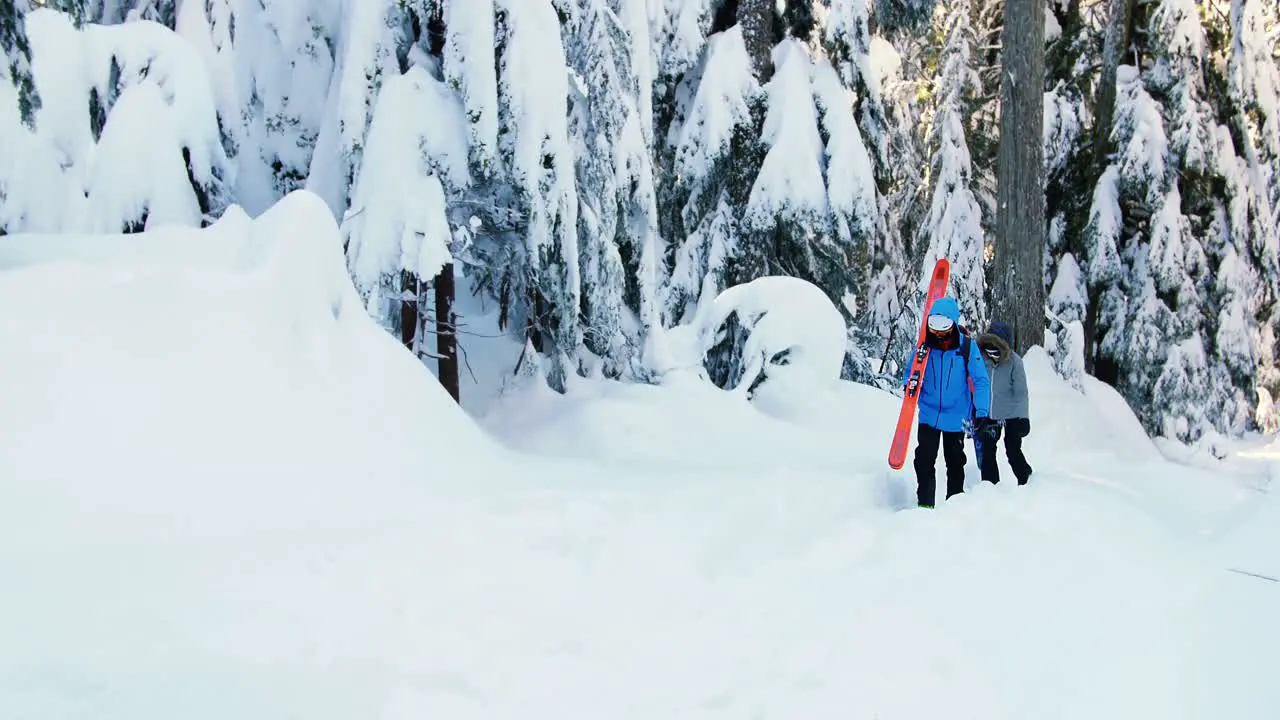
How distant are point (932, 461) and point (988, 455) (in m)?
0.93

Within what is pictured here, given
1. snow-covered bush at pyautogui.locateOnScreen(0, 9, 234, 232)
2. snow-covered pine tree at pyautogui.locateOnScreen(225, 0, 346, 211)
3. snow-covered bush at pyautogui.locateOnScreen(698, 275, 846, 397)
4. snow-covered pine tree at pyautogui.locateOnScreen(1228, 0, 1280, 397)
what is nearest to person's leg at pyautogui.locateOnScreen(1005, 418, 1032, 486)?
snow-covered bush at pyautogui.locateOnScreen(698, 275, 846, 397)

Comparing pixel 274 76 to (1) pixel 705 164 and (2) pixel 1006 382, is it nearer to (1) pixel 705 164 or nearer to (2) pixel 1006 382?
(1) pixel 705 164

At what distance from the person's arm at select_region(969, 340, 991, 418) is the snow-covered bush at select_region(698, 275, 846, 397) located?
9.86 feet

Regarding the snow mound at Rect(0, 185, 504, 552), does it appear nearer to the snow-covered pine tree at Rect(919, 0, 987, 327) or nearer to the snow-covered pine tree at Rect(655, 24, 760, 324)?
the snow-covered pine tree at Rect(655, 24, 760, 324)

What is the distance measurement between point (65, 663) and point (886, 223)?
15.7m

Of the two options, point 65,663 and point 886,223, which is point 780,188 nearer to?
point 886,223

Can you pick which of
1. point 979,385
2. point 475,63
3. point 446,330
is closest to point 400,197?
point 475,63

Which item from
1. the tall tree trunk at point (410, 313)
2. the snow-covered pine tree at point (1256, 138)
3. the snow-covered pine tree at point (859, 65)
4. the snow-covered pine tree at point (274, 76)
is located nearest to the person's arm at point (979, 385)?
the tall tree trunk at point (410, 313)

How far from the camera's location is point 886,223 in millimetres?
16969

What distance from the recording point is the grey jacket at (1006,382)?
7.35 metres

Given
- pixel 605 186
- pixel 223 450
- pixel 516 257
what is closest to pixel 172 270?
pixel 223 450

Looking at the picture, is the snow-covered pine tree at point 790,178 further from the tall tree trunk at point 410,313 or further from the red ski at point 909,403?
the tall tree trunk at point 410,313

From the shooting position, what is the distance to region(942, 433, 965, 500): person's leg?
6742mm

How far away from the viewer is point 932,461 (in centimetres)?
655
